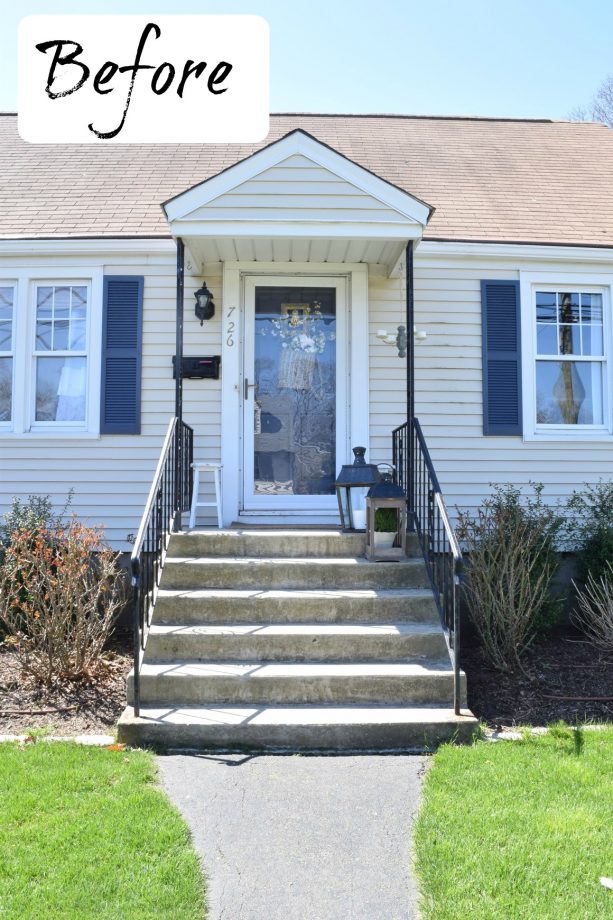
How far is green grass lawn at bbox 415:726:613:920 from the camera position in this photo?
8.32 ft

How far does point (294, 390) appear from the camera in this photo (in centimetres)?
679

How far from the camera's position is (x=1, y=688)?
16.1 feet

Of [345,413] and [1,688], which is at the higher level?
[345,413]

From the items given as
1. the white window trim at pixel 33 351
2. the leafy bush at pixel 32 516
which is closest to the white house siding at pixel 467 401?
the white window trim at pixel 33 351

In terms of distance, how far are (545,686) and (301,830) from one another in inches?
99.6

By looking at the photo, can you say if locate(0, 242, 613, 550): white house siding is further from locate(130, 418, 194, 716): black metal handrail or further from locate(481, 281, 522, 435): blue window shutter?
locate(130, 418, 194, 716): black metal handrail

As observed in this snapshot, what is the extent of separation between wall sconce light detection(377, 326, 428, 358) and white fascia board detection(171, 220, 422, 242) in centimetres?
99

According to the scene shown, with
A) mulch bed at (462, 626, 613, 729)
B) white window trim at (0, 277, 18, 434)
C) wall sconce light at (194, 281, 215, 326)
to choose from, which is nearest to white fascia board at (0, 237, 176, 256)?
white window trim at (0, 277, 18, 434)

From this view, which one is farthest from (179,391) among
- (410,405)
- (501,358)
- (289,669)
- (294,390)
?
(501,358)

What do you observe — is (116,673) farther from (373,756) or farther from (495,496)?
(495,496)

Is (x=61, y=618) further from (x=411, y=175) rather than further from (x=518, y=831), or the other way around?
(x=411, y=175)

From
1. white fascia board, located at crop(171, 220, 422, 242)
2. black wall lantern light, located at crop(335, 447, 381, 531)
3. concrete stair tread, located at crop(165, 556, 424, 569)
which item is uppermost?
white fascia board, located at crop(171, 220, 422, 242)

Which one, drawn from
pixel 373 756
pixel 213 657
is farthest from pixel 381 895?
pixel 213 657

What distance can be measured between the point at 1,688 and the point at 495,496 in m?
4.22
